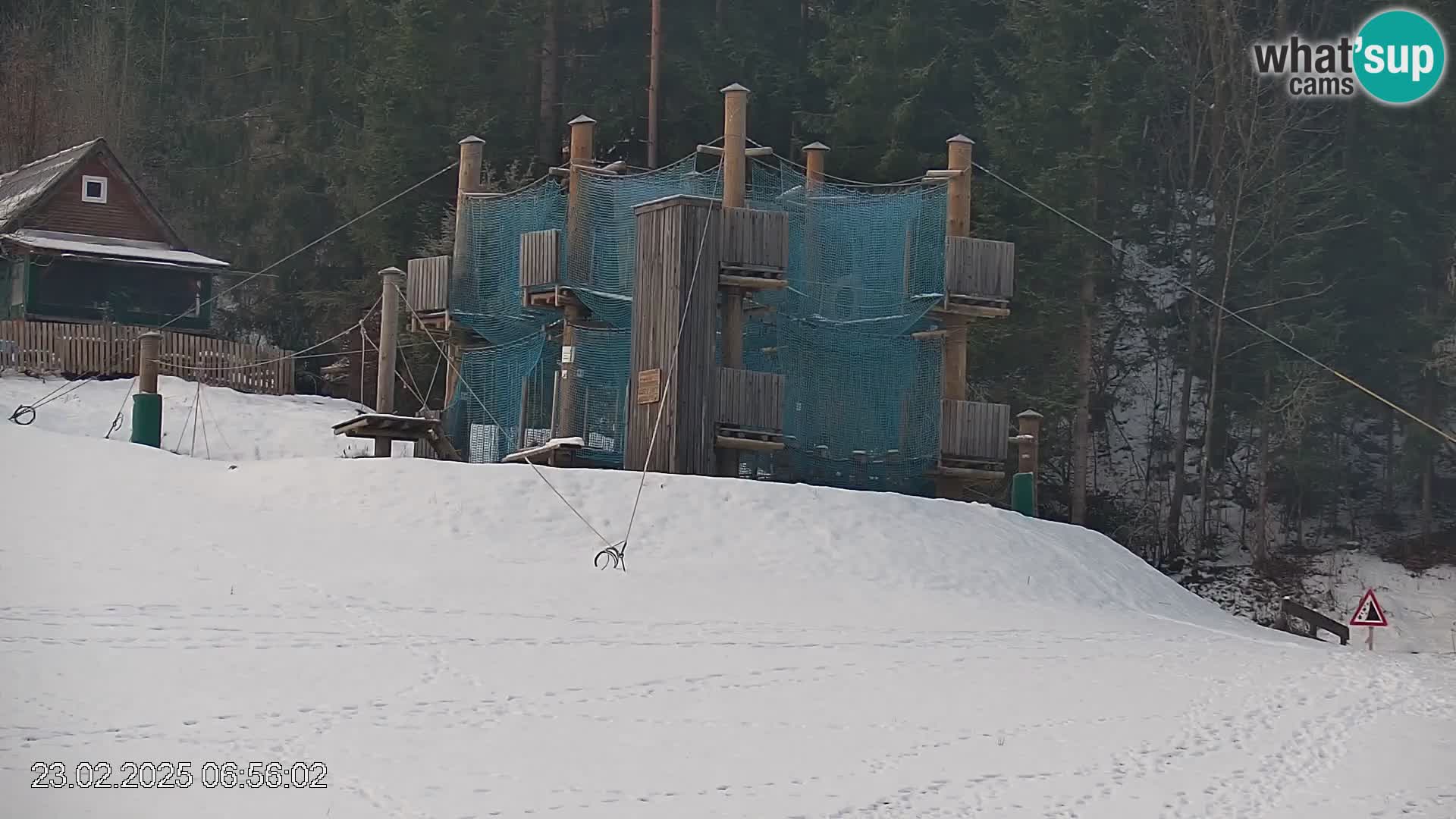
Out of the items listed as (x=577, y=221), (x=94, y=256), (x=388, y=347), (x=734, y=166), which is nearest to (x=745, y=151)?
(x=734, y=166)

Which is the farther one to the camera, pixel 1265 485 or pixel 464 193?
pixel 1265 485

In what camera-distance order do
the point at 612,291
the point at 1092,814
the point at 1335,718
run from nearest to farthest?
the point at 1092,814 < the point at 1335,718 < the point at 612,291

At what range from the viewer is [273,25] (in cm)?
5119

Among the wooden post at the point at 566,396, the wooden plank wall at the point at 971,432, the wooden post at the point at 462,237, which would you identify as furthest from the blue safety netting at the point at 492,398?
the wooden plank wall at the point at 971,432

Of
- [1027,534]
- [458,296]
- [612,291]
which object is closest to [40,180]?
[458,296]

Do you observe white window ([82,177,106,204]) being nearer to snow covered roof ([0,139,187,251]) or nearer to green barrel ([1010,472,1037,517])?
snow covered roof ([0,139,187,251])

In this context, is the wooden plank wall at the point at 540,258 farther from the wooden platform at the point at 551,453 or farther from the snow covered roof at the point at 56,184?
the snow covered roof at the point at 56,184

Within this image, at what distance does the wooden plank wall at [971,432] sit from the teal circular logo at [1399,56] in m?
16.1

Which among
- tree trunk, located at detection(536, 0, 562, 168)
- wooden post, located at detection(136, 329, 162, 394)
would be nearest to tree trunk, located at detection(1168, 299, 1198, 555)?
tree trunk, located at detection(536, 0, 562, 168)

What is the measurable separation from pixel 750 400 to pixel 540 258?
410 centimetres

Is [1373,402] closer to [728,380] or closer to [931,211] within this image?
[931,211]

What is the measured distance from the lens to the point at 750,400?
79.8ft

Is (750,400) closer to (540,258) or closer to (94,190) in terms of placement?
(540,258)

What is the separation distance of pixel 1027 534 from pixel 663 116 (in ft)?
72.6
